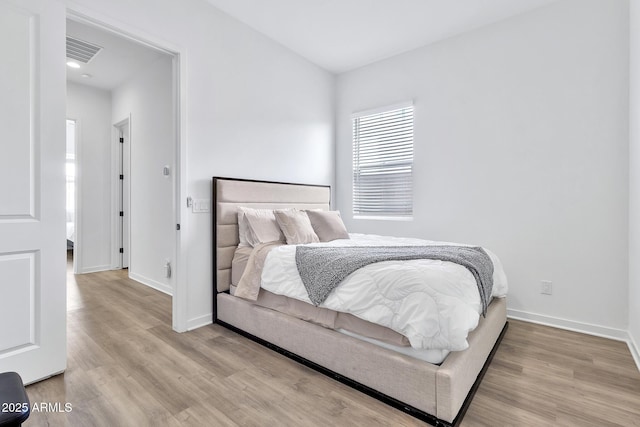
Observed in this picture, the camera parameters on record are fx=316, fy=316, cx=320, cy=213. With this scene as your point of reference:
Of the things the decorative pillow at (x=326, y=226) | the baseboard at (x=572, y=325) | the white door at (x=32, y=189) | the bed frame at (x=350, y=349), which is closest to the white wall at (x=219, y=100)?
the bed frame at (x=350, y=349)

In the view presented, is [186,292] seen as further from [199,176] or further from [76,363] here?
[199,176]

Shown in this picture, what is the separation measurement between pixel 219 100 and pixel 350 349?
2.41 metres

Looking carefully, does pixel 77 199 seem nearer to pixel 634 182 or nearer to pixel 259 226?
pixel 259 226

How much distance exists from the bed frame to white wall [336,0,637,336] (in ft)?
2.69

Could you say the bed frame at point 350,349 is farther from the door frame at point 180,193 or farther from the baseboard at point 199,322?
the door frame at point 180,193

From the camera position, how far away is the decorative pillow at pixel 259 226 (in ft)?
9.06

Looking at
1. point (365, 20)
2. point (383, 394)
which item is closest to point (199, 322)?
point (383, 394)

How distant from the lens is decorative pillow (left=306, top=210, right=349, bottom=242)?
10.0ft

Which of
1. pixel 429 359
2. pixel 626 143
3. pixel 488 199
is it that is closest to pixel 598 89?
pixel 626 143

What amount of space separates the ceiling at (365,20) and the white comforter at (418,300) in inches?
94.8

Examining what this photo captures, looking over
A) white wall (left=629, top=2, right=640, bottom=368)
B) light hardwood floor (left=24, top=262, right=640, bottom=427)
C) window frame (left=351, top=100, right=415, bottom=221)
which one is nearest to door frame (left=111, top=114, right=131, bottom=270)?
light hardwood floor (left=24, top=262, right=640, bottom=427)

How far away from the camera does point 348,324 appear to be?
74.9 inches

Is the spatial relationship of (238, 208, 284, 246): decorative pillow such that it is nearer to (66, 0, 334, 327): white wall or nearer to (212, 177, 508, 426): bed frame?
(212, 177, 508, 426): bed frame

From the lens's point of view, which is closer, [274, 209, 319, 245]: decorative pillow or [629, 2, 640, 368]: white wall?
[629, 2, 640, 368]: white wall
